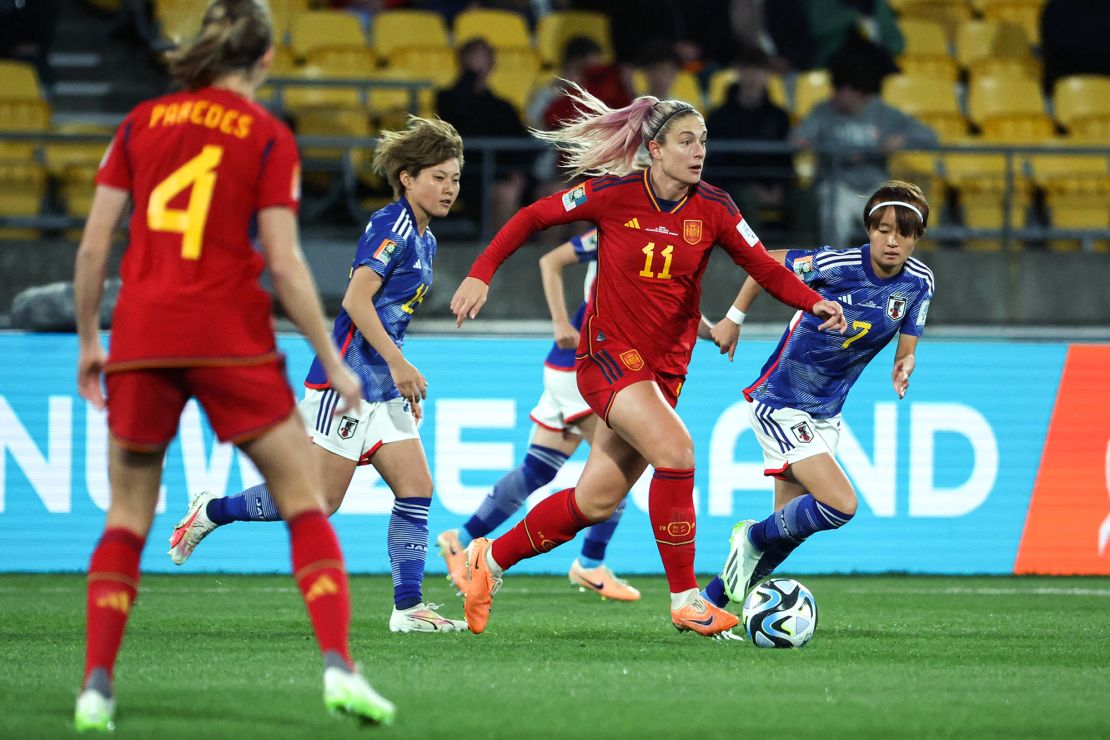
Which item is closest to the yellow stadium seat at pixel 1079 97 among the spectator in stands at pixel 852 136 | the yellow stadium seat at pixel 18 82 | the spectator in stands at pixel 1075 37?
the spectator in stands at pixel 1075 37

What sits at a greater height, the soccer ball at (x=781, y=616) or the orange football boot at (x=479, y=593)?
the soccer ball at (x=781, y=616)

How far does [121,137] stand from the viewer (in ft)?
14.5


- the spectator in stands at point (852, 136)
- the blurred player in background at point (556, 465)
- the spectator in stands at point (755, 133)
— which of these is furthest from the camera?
the spectator in stands at point (755, 133)

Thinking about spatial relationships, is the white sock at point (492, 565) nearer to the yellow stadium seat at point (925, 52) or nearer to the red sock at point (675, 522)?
the red sock at point (675, 522)

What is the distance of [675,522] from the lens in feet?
21.1

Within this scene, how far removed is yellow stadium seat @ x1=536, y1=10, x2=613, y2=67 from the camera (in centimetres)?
1469

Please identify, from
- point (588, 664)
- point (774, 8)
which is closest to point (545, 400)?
point (588, 664)

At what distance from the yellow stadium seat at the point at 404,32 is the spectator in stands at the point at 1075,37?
5667 millimetres

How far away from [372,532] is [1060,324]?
560 cm

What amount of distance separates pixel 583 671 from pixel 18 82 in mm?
9569

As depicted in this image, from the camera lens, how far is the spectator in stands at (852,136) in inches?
472

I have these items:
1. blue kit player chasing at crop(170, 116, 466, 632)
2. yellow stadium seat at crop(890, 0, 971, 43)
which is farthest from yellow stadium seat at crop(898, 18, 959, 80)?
blue kit player chasing at crop(170, 116, 466, 632)

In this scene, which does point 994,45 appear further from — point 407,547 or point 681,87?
point 407,547

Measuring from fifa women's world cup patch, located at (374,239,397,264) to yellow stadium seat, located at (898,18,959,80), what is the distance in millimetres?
9571
